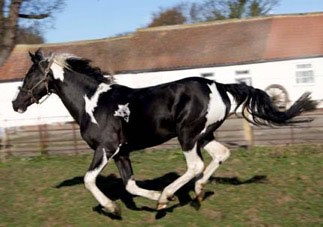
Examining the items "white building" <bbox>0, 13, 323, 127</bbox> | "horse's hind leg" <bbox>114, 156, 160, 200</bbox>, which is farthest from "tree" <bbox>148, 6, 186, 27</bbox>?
"horse's hind leg" <bbox>114, 156, 160, 200</bbox>

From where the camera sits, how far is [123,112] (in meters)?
→ 6.61

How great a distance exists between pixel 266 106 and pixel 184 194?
1.86m

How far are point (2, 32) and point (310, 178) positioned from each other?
28.7 feet

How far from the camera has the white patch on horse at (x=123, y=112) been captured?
259 inches

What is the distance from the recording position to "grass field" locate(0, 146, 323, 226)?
6555mm

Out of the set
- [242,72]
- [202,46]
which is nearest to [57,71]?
[242,72]

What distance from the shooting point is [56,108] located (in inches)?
1105

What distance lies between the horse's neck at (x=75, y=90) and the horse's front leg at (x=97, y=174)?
736 millimetres

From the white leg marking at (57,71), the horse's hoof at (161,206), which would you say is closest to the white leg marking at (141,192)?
the horse's hoof at (161,206)

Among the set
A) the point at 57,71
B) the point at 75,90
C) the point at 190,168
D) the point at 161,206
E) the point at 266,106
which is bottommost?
the point at 161,206

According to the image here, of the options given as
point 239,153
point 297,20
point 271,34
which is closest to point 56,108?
point 271,34

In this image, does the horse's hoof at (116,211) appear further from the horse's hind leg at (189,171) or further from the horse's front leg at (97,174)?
the horse's hind leg at (189,171)

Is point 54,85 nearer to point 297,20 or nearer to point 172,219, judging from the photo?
point 172,219

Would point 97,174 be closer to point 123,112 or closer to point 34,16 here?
point 123,112
